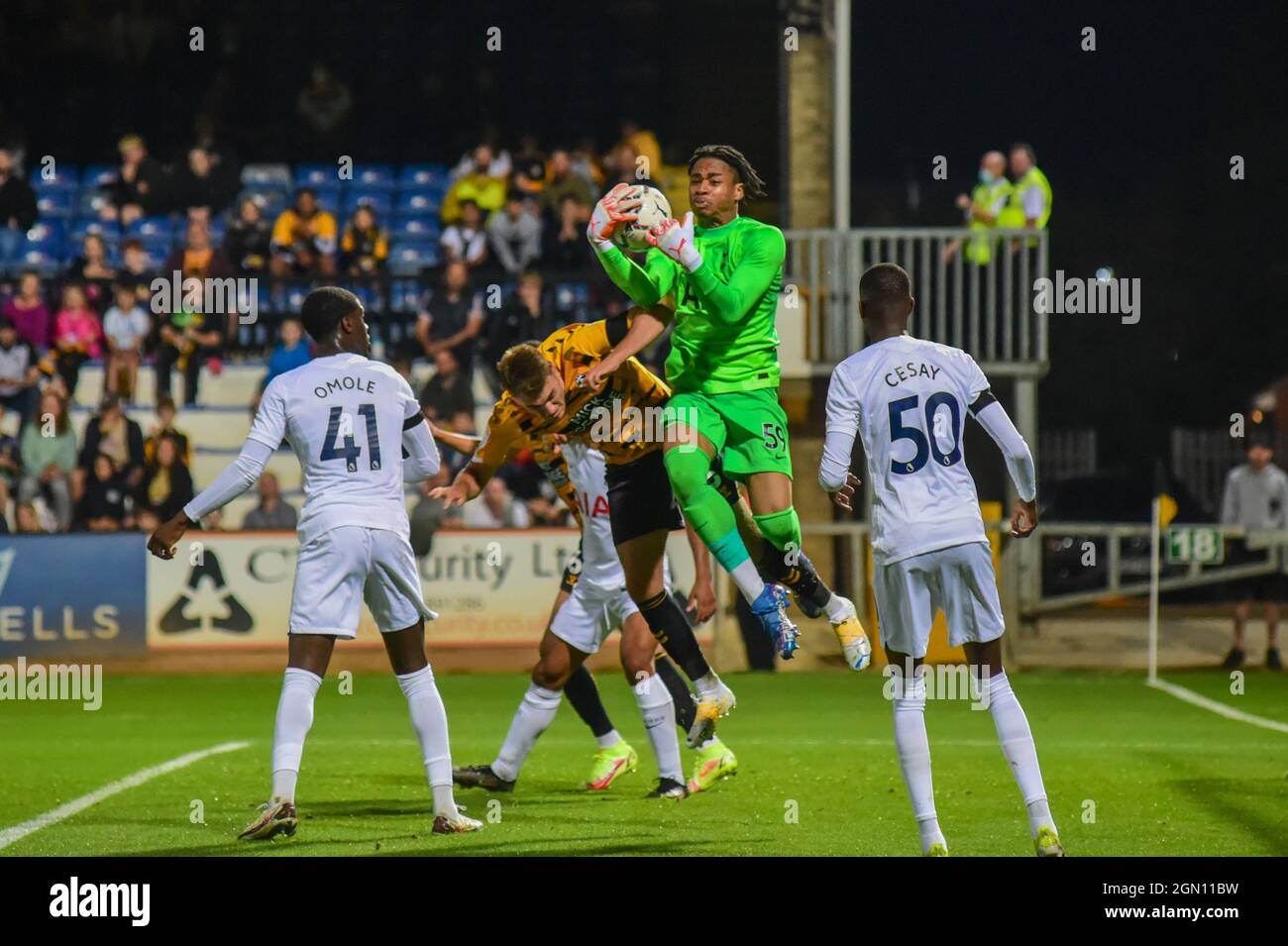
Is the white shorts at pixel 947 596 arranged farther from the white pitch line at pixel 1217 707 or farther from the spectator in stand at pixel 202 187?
the spectator in stand at pixel 202 187

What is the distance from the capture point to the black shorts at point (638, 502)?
8.95 metres

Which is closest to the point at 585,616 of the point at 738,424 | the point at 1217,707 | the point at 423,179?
the point at 738,424

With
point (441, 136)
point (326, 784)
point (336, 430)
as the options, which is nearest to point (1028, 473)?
point (336, 430)

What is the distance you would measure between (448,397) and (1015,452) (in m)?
12.0

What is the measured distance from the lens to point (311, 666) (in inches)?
313

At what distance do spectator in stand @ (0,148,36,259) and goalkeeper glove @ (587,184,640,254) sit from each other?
15837 mm

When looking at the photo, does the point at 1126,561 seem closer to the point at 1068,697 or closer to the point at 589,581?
the point at 1068,697

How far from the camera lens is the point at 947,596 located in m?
7.28

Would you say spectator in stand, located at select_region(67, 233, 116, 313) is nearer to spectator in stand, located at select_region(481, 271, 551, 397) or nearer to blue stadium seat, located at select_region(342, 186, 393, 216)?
blue stadium seat, located at select_region(342, 186, 393, 216)

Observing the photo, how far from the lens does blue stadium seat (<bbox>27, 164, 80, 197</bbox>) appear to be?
78.2 ft

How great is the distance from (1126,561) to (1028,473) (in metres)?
18.0

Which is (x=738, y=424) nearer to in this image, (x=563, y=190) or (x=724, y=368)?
(x=724, y=368)

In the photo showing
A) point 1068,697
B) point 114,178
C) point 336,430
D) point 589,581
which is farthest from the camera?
point 114,178

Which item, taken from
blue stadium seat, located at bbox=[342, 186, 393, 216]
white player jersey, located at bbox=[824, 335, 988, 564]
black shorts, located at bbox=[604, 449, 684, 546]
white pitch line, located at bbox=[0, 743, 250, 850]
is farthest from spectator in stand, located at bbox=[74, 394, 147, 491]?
white player jersey, located at bbox=[824, 335, 988, 564]
